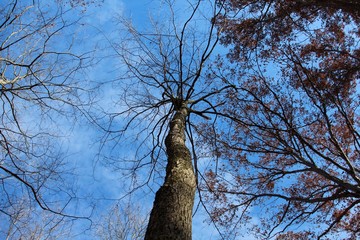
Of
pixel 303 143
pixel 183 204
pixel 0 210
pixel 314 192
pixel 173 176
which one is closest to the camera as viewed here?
pixel 183 204

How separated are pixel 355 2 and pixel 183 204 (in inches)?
184

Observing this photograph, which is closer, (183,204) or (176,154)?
(183,204)

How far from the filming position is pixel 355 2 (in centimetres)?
523

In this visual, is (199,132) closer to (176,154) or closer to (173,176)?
(176,154)

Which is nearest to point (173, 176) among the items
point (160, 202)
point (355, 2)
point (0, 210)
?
point (160, 202)

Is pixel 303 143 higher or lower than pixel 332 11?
lower

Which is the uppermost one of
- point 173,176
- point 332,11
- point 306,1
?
point 332,11

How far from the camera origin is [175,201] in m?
3.00

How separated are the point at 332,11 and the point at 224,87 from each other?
290 cm

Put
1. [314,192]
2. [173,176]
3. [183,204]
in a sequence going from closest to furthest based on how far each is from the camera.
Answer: [183,204] < [173,176] < [314,192]

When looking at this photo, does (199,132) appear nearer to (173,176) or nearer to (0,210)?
(173,176)

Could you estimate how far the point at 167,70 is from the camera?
5.98m

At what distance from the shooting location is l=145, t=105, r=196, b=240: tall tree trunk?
8.61 ft

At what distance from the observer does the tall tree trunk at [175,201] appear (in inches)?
103
